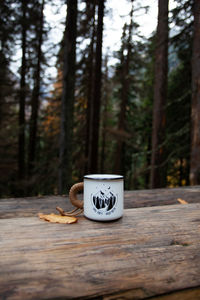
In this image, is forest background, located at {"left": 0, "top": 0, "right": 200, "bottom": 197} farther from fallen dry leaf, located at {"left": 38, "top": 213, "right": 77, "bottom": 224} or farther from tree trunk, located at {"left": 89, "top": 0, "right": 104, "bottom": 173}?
fallen dry leaf, located at {"left": 38, "top": 213, "right": 77, "bottom": 224}

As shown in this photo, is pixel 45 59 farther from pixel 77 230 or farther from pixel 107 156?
pixel 77 230

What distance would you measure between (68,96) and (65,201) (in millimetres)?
3167

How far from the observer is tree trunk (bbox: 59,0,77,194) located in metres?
4.57

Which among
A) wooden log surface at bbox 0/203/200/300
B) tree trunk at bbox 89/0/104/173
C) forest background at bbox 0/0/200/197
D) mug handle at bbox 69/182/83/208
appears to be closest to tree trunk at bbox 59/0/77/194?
forest background at bbox 0/0/200/197

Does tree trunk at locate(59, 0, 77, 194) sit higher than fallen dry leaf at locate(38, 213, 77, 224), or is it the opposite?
tree trunk at locate(59, 0, 77, 194)

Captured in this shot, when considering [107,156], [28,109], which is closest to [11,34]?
[28,109]

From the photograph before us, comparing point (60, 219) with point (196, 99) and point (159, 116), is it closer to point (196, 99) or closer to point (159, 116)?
point (196, 99)

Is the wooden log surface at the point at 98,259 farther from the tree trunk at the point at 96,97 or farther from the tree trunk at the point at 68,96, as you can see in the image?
the tree trunk at the point at 96,97

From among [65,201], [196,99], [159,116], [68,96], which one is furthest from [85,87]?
[65,201]

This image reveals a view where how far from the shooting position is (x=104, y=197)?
3.87 ft

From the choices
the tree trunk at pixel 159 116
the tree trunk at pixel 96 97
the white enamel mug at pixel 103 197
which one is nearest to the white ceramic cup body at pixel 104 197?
the white enamel mug at pixel 103 197

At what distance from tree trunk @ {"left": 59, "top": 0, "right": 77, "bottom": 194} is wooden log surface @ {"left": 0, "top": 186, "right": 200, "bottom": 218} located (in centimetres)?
261

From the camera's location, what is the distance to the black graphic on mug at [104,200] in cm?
118

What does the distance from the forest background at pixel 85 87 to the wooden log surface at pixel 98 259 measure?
12.3 ft
